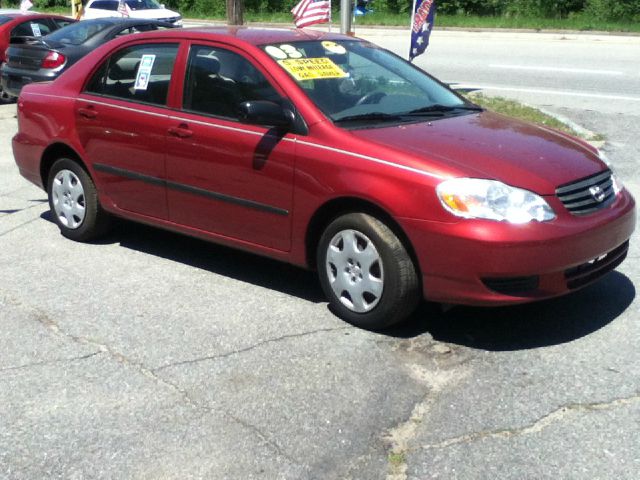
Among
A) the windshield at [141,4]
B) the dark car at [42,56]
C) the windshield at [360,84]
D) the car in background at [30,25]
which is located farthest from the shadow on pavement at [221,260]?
the windshield at [141,4]

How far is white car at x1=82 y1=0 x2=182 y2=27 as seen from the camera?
1098 inches

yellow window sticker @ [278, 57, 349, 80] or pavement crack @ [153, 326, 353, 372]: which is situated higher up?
yellow window sticker @ [278, 57, 349, 80]

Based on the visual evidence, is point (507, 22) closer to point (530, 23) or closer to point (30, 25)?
point (530, 23)

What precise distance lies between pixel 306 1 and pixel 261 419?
10.3 metres

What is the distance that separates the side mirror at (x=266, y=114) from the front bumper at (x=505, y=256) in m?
→ 1.01

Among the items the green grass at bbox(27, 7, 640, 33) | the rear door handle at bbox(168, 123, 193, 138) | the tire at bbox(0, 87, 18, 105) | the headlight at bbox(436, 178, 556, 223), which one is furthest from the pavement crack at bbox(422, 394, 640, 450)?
the green grass at bbox(27, 7, 640, 33)

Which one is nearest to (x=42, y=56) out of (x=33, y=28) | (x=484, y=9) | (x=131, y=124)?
(x=33, y=28)

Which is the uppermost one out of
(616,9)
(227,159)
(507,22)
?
(227,159)

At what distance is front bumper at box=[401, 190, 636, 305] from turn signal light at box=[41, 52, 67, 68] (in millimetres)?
9469

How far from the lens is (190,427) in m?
3.81

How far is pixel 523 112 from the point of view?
1121cm

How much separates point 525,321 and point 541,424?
1.22 metres

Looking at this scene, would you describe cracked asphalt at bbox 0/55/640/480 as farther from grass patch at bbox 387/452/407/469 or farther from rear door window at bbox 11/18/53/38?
rear door window at bbox 11/18/53/38

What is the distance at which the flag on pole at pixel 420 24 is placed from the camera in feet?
41.3
